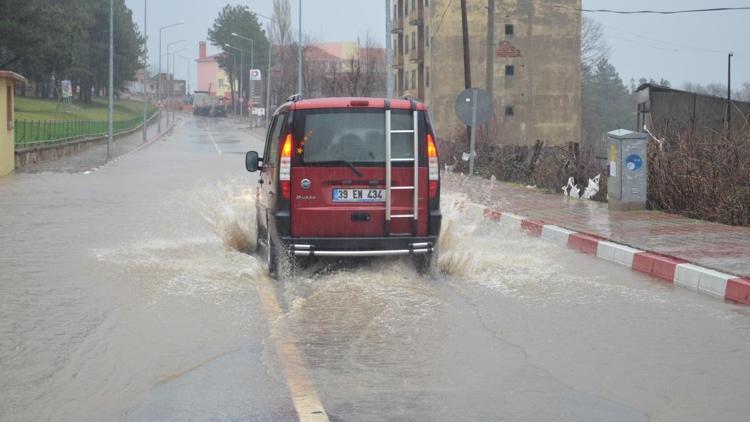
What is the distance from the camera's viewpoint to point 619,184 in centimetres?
1593

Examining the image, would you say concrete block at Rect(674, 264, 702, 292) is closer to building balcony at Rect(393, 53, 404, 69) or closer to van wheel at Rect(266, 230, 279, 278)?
van wheel at Rect(266, 230, 279, 278)

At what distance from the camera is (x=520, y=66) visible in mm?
74562

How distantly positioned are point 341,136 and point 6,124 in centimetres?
2304

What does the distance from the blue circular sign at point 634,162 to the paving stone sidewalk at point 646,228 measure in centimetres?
72

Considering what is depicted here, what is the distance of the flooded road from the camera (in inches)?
210

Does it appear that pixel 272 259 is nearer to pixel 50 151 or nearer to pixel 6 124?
pixel 6 124

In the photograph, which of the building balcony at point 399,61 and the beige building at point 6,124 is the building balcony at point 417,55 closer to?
the building balcony at point 399,61

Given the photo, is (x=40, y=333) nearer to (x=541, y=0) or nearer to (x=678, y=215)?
(x=678, y=215)

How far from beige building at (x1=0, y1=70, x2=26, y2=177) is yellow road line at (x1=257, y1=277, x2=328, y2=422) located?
23.3 meters

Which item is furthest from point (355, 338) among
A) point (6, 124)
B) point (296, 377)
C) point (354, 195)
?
point (6, 124)

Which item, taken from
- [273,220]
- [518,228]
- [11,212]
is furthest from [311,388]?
[11,212]

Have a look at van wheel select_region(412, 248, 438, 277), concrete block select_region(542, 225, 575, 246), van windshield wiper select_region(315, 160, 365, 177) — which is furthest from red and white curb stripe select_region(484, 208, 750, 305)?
van windshield wiper select_region(315, 160, 365, 177)

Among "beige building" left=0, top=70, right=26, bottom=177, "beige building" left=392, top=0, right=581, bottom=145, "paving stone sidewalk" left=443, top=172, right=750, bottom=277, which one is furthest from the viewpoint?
"beige building" left=392, top=0, right=581, bottom=145

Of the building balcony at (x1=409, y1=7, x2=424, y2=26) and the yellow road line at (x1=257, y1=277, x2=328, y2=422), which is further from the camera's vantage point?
the building balcony at (x1=409, y1=7, x2=424, y2=26)
